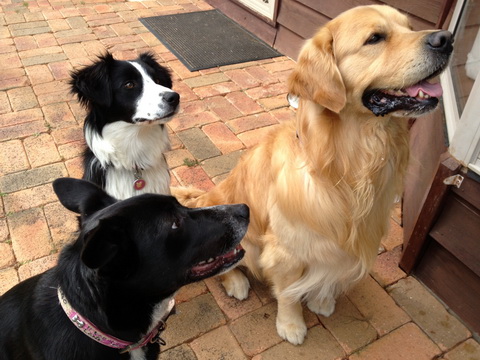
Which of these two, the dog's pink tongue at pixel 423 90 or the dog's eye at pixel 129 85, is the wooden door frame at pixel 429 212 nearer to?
the dog's pink tongue at pixel 423 90

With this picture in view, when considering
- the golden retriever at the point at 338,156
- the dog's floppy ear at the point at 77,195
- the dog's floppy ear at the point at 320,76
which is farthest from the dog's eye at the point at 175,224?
the dog's floppy ear at the point at 320,76

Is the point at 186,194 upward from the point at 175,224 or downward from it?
downward

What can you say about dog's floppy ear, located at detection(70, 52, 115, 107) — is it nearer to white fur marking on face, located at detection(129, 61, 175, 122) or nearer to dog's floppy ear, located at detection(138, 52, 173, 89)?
white fur marking on face, located at detection(129, 61, 175, 122)

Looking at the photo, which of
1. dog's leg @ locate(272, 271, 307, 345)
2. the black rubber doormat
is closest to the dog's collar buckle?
dog's leg @ locate(272, 271, 307, 345)

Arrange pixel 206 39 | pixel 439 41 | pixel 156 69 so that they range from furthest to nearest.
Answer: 1. pixel 206 39
2. pixel 156 69
3. pixel 439 41

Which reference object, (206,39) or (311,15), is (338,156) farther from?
(206,39)

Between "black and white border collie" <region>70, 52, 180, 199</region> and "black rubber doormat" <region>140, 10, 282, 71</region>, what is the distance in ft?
8.40

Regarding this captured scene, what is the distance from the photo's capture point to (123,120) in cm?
257

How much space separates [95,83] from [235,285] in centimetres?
156

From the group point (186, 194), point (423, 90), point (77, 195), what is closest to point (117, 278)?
point (77, 195)

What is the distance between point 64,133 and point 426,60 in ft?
11.1

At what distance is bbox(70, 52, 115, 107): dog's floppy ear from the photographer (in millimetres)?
2410

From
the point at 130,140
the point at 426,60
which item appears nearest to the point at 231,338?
the point at 130,140

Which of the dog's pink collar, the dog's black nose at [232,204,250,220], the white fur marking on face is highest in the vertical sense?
the white fur marking on face
